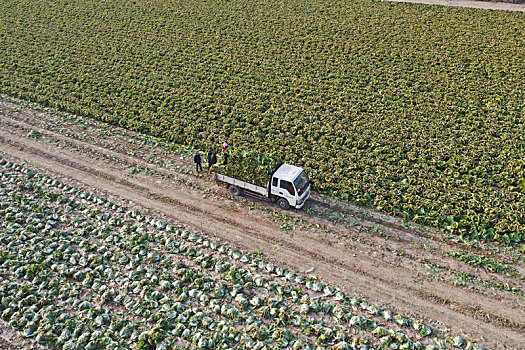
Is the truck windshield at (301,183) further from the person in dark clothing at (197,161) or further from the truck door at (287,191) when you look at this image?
the person in dark clothing at (197,161)

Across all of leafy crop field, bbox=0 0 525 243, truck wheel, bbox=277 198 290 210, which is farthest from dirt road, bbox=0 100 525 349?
leafy crop field, bbox=0 0 525 243

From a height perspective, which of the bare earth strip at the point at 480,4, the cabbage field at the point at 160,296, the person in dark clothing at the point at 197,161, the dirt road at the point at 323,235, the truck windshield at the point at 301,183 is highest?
the bare earth strip at the point at 480,4

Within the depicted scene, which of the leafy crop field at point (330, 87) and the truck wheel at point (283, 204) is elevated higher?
the leafy crop field at point (330, 87)

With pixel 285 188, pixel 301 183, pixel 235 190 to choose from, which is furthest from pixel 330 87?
pixel 285 188

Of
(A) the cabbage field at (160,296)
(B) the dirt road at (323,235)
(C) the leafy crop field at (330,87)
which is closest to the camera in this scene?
(A) the cabbage field at (160,296)

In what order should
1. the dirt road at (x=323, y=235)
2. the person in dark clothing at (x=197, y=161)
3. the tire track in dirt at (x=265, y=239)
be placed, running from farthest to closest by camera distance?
the person in dark clothing at (x=197, y=161) → the tire track in dirt at (x=265, y=239) → the dirt road at (x=323, y=235)

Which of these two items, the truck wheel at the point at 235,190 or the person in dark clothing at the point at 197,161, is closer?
the truck wheel at the point at 235,190

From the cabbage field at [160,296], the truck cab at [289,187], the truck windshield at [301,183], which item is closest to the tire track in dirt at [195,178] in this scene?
the truck cab at [289,187]
